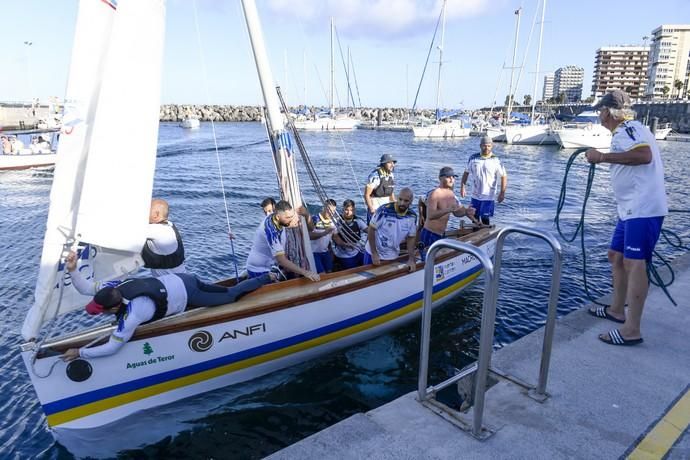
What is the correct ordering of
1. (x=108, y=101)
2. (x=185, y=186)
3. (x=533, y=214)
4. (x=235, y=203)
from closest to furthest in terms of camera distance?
(x=108, y=101) < (x=533, y=214) < (x=235, y=203) < (x=185, y=186)

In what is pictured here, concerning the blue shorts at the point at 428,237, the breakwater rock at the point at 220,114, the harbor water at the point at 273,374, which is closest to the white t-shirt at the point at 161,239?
the harbor water at the point at 273,374

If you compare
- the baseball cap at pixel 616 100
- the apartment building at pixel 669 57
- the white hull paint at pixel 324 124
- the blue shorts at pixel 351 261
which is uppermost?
the apartment building at pixel 669 57

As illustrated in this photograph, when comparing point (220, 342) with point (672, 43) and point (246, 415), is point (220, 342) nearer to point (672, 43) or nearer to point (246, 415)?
point (246, 415)

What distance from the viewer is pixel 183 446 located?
4.45m

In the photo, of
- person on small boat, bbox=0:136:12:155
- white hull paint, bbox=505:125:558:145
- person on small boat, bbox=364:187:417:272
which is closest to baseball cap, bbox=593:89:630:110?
person on small boat, bbox=364:187:417:272

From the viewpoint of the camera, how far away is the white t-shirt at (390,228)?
6.04 meters

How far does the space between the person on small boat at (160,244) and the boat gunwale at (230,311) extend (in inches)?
27.8

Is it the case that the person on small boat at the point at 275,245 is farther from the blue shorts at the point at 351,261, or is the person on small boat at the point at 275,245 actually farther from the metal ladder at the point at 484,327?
the metal ladder at the point at 484,327

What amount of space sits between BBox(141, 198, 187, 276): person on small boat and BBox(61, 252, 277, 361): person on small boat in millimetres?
536

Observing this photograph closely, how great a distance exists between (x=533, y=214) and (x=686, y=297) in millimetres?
10972

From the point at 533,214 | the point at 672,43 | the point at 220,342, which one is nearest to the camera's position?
the point at 220,342

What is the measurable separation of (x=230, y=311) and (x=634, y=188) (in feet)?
13.0

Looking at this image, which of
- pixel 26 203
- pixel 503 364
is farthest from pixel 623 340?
pixel 26 203

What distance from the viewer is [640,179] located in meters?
4.04
